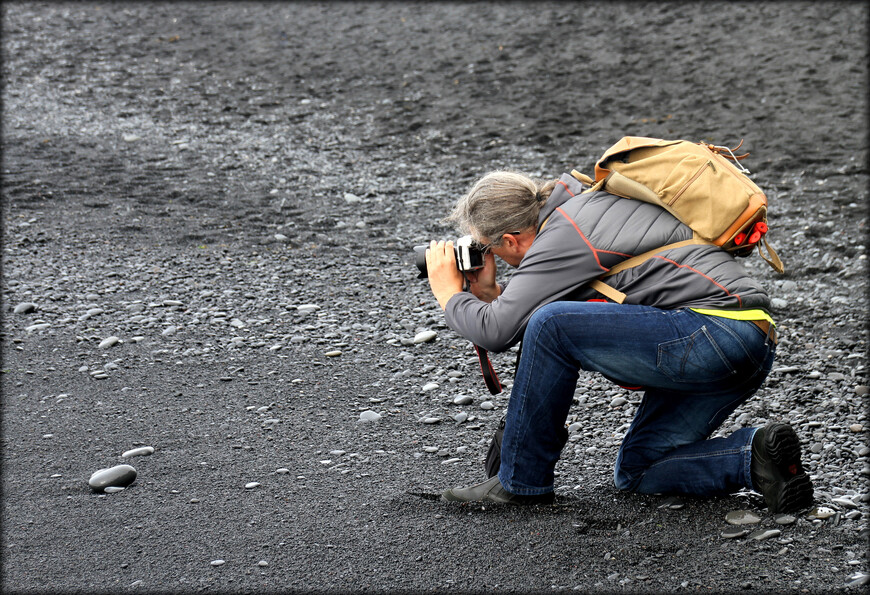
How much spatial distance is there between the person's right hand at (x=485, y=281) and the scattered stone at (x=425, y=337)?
5.46ft

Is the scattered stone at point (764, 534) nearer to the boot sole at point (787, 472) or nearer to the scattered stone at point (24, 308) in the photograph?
the boot sole at point (787, 472)

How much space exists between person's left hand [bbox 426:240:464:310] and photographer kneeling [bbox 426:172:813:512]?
0.04 metres

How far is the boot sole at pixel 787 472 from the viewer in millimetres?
2854

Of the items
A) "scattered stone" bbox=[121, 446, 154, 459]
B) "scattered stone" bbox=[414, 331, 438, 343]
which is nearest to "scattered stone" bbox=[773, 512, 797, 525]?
"scattered stone" bbox=[414, 331, 438, 343]

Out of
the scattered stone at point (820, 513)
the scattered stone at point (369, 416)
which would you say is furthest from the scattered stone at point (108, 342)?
the scattered stone at point (820, 513)

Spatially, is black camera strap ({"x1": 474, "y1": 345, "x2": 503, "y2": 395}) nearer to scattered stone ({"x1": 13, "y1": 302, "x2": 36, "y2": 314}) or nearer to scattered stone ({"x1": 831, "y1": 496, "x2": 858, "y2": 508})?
scattered stone ({"x1": 831, "y1": 496, "x2": 858, "y2": 508})

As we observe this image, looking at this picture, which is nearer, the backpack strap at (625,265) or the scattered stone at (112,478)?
the backpack strap at (625,265)


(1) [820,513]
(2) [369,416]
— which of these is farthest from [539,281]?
(2) [369,416]

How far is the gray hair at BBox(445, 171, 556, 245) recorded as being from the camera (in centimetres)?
303

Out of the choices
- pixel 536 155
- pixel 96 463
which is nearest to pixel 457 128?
pixel 536 155

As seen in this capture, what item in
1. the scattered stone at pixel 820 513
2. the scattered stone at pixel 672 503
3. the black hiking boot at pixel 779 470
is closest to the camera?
the black hiking boot at pixel 779 470

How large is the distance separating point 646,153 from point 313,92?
7840 mm

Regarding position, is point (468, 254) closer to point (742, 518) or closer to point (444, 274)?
point (444, 274)

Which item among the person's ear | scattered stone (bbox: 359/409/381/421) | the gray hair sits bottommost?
scattered stone (bbox: 359/409/381/421)
